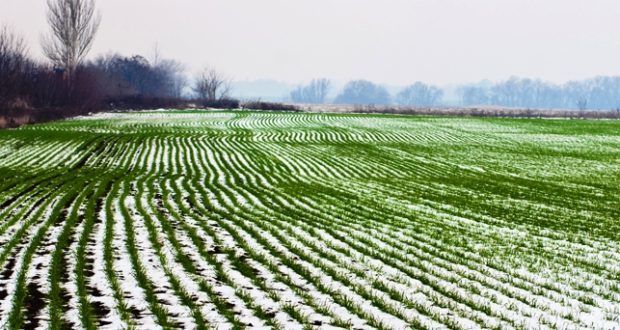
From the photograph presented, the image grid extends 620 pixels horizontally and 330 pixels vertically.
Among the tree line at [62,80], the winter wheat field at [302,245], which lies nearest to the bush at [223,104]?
the tree line at [62,80]

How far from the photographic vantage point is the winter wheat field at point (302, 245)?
6.85 m

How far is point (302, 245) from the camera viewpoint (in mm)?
10516

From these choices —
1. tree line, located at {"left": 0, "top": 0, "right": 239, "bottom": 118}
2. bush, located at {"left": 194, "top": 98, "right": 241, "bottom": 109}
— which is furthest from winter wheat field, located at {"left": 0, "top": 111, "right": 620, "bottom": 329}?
bush, located at {"left": 194, "top": 98, "right": 241, "bottom": 109}

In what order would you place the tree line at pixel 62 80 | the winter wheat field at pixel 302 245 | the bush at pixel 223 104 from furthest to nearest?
1. the bush at pixel 223 104
2. the tree line at pixel 62 80
3. the winter wheat field at pixel 302 245

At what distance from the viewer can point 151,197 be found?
53.4 ft

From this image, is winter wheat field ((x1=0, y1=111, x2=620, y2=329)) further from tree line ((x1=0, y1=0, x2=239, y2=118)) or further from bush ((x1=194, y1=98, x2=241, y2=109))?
bush ((x1=194, y1=98, x2=241, y2=109))

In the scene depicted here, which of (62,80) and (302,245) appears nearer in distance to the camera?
(302,245)

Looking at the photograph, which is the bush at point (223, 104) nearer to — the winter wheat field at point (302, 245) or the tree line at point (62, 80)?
the tree line at point (62, 80)

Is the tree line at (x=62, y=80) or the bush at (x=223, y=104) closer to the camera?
the tree line at (x=62, y=80)

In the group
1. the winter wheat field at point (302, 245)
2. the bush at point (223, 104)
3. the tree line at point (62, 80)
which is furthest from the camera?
the bush at point (223, 104)

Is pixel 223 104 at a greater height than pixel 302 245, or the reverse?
pixel 223 104

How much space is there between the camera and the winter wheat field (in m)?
6.85

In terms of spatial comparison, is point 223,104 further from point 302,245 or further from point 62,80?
point 302,245

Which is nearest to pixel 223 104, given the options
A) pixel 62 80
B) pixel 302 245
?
pixel 62 80
